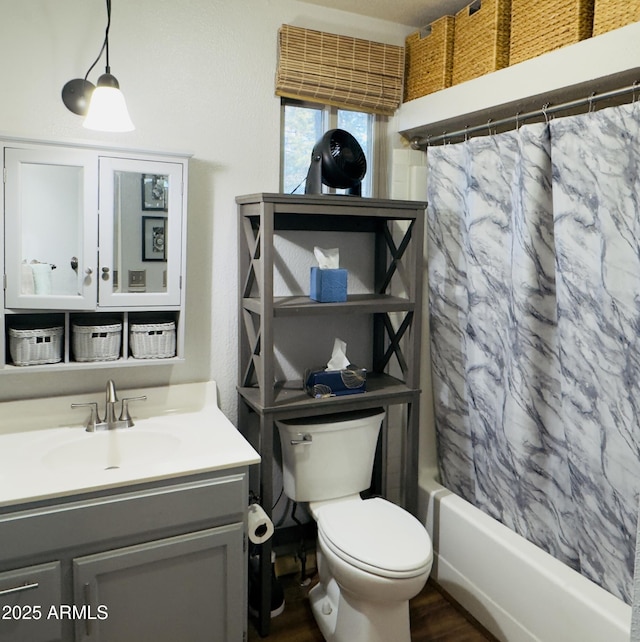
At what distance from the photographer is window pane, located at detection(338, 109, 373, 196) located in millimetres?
2432

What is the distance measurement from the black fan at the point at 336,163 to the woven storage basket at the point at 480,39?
0.52 m

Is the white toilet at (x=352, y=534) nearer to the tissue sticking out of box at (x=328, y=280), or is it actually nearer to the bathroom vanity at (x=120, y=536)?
the bathroom vanity at (x=120, y=536)

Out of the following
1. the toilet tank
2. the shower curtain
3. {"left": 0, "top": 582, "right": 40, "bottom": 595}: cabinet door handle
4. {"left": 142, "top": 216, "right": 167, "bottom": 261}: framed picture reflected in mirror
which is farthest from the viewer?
the toilet tank

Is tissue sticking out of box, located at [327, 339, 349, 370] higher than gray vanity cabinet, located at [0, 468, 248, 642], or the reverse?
tissue sticking out of box, located at [327, 339, 349, 370]

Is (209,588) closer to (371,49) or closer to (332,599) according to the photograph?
(332,599)

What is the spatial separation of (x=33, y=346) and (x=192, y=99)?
3.36 ft

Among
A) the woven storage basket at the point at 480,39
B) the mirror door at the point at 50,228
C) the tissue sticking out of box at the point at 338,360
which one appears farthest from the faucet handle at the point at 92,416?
the woven storage basket at the point at 480,39

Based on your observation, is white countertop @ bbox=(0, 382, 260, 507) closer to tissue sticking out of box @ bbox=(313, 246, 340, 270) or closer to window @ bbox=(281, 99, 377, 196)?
tissue sticking out of box @ bbox=(313, 246, 340, 270)

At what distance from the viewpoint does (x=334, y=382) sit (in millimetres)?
2125

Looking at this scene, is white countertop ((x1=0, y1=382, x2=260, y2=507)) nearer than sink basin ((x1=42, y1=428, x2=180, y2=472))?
Yes

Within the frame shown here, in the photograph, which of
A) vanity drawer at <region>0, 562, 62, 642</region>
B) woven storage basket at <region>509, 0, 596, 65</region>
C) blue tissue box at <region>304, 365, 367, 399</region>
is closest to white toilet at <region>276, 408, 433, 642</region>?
blue tissue box at <region>304, 365, 367, 399</region>

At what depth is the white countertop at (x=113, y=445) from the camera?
1.53m

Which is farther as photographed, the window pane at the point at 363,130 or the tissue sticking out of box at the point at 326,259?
the window pane at the point at 363,130

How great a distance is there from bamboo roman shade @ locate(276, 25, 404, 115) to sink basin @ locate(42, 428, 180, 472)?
4.51 ft
